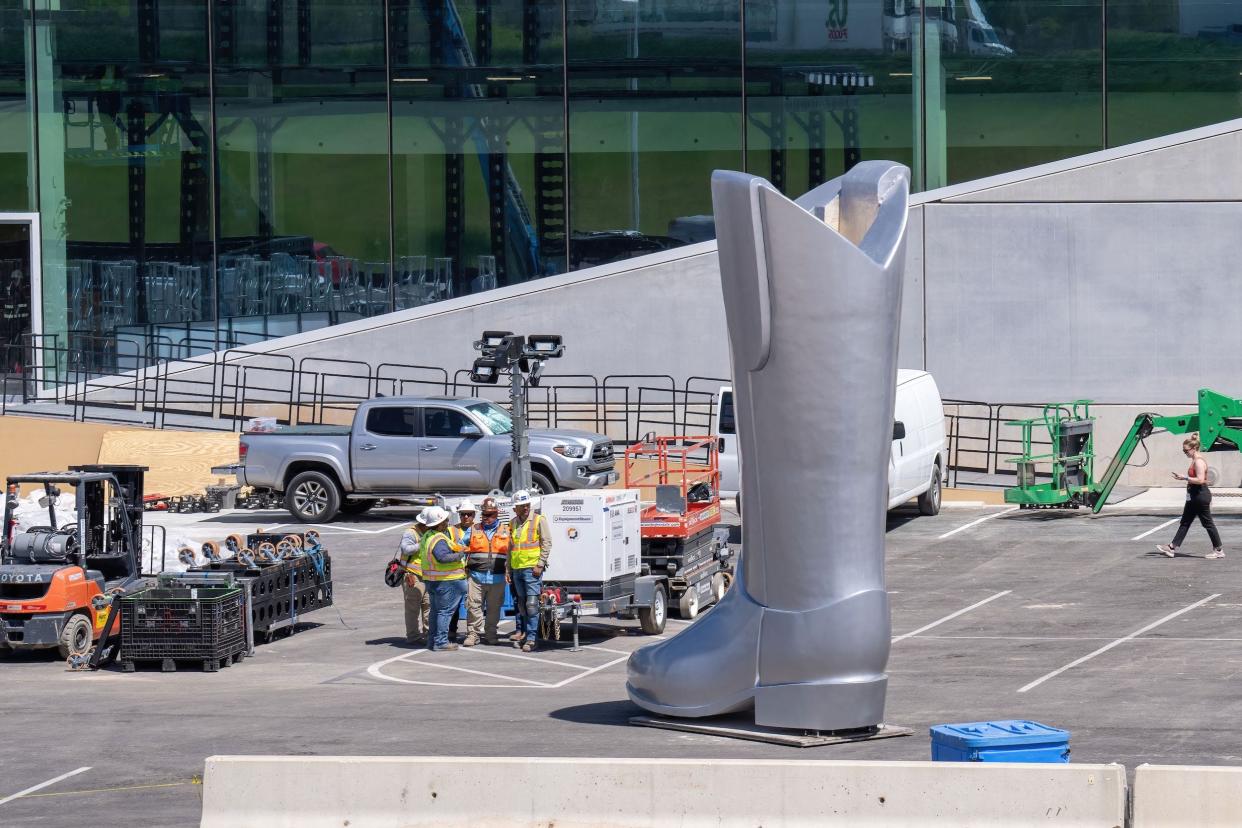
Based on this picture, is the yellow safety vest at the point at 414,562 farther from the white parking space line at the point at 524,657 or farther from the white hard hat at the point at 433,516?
the white parking space line at the point at 524,657

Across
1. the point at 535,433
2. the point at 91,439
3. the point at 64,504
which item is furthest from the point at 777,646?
the point at 91,439

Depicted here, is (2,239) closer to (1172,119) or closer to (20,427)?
(20,427)

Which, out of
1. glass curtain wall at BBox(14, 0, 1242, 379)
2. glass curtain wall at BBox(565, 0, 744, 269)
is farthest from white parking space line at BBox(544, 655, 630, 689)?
glass curtain wall at BBox(565, 0, 744, 269)

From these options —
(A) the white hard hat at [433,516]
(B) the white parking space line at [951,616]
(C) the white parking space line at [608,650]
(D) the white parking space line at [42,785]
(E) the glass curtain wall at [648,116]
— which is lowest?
(D) the white parking space line at [42,785]

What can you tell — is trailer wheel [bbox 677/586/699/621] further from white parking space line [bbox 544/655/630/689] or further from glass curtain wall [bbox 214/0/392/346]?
glass curtain wall [bbox 214/0/392/346]

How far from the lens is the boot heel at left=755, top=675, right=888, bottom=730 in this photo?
1402 cm

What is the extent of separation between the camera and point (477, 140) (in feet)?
120

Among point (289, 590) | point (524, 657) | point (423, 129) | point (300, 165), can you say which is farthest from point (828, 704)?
point (300, 165)

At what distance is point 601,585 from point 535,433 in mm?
8608

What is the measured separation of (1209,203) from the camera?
1344 inches

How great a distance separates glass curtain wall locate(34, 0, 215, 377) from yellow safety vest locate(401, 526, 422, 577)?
1758cm

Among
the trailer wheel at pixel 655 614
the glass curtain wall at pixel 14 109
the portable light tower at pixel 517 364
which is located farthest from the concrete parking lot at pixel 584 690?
the glass curtain wall at pixel 14 109

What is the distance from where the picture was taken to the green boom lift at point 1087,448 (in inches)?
1063

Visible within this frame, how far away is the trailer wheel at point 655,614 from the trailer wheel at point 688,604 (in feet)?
1.95
